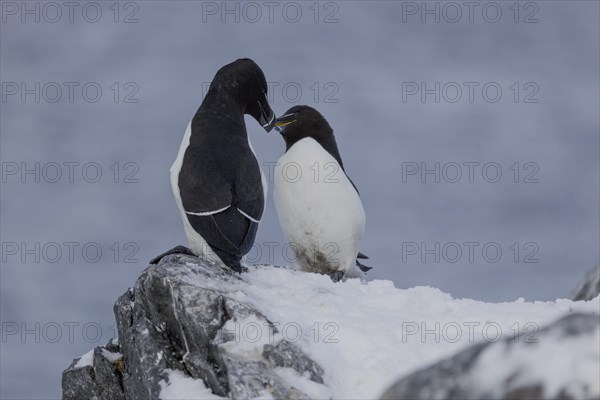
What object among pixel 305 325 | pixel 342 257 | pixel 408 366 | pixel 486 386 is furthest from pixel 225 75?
pixel 486 386

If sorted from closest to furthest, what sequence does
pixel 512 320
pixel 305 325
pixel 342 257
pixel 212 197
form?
pixel 305 325 < pixel 512 320 < pixel 212 197 < pixel 342 257

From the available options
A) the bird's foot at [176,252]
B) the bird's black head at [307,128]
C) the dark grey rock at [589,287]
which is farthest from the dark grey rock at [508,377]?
the bird's black head at [307,128]

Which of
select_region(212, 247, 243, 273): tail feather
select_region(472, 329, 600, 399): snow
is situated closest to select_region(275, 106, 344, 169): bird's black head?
select_region(212, 247, 243, 273): tail feather

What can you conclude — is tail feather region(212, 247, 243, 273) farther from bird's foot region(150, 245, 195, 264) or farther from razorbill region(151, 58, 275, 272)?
bird's foot region(150, 245, 195, 264)

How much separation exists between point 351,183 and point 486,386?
20.6 feet

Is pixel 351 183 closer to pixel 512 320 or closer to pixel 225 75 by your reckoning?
pixel 225 75

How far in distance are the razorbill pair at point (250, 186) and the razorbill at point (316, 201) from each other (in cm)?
1

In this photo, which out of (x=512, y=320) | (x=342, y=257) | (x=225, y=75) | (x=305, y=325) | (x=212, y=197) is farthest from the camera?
Result: (x=342, y=257)

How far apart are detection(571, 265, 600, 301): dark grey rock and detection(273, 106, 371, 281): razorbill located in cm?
229

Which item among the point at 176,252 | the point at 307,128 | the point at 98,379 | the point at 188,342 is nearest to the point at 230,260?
the point at 176,252

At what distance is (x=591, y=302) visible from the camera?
8.80 m

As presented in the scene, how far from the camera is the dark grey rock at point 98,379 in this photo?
8.66 metres

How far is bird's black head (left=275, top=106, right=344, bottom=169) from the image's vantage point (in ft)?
36.1

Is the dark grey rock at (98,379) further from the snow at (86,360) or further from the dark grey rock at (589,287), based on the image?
the dark grey rock at (589,287)
